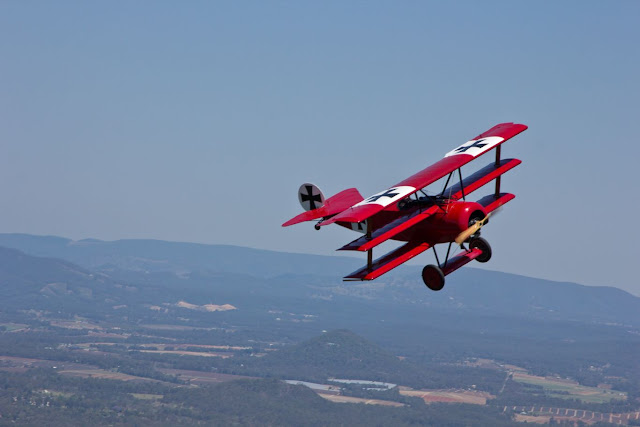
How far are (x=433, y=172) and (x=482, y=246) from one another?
394cm

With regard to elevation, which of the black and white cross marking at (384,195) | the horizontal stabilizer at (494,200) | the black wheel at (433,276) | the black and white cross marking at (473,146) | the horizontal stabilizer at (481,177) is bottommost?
the black wheel at (433,276)

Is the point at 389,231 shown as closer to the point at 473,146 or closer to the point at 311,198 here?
the point at 473,146

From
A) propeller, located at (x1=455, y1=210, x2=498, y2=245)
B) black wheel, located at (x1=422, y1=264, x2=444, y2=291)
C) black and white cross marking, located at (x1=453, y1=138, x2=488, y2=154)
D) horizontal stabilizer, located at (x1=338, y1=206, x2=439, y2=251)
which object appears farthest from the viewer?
black and white cross marking, located at (x1=453, y1=138, x2=488, y2=154)

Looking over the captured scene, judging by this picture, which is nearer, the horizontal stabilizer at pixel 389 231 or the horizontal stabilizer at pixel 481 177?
the horizontal stabilizer at pixel 389 231

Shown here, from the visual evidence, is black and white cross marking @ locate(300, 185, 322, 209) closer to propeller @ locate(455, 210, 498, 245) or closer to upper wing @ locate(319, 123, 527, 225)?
upper wing @ locate(319, 123, 527, 225)

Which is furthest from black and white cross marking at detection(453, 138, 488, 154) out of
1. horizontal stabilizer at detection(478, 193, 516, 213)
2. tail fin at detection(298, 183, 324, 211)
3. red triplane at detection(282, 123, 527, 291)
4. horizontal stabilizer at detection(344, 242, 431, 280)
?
tail fin at detection(298, 183, 324, 211)

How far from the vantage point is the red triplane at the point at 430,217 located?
36531 millimetres

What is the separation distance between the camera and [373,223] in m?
41.4

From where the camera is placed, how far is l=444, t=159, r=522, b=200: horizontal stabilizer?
44.1 meters

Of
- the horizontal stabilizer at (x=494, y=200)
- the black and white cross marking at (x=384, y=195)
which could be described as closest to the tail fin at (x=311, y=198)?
the horizontal stabilizer at (x=494, y=200)

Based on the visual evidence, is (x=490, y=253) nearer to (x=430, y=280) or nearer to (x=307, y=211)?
(x=430, y=280)

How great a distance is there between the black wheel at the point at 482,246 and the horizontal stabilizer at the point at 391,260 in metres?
2.36

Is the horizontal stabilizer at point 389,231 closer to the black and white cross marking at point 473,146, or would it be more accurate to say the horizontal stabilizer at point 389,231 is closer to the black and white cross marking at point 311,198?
the black and white cross marking at point 473,146

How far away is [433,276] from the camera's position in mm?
37844
